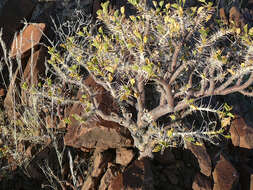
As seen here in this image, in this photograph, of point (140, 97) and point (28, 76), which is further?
point (28, 76)

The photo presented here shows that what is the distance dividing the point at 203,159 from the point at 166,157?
1.34 feet

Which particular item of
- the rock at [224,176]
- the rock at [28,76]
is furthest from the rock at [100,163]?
the rock at [28,76]

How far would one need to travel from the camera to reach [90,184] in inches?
100

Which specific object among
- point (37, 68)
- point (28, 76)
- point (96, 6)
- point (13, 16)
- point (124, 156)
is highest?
point (96, 6)

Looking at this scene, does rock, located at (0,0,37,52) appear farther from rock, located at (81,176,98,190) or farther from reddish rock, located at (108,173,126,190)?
reddish rock, located at (108,173,126,190)

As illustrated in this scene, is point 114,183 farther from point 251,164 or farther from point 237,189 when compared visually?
point 251,164

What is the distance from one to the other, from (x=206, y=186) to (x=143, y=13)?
6.14ft

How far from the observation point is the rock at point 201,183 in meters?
2.39

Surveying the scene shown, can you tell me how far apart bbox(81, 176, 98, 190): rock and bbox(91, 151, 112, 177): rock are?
52 millimetres

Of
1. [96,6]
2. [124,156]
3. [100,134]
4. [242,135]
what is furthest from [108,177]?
[96,6]

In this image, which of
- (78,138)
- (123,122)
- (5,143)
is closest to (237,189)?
(123,122)

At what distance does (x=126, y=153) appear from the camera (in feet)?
8.59

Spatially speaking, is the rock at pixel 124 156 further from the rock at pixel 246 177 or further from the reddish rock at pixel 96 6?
the reddish rock at pixel 96 6

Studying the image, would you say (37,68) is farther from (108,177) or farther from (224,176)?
(224,176)
